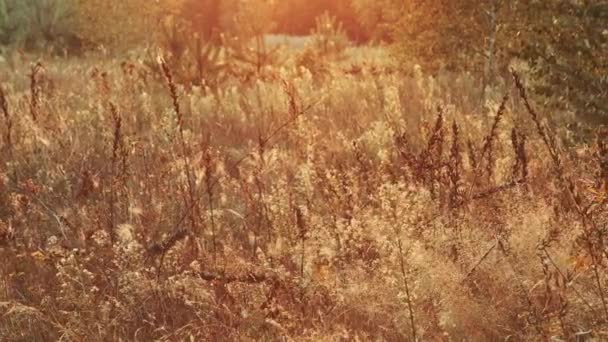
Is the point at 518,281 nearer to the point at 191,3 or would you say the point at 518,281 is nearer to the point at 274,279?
the point at 274,279

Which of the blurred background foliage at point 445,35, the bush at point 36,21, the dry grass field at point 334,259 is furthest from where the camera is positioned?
the bush at point 36,21

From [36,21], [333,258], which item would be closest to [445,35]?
[333,258]

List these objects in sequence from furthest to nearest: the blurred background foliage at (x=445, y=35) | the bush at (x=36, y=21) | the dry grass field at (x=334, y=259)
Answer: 1. the bush at (x=36, y=21)
2. the blurred background foliage at (x=445, y=35)
3. the dry grass field at (x=334, y=259)

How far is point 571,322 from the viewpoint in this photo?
2.38 metres

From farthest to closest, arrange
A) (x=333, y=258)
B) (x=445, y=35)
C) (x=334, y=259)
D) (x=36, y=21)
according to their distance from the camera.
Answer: (x=36, y=21) → (x=445, y=35) → (x=333, y=258) → (x=334, y=259)

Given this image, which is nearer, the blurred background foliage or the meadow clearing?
the meadow clearing

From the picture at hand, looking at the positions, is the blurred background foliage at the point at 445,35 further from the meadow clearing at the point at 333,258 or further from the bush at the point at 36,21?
the meadow clearing at the point at 333,258

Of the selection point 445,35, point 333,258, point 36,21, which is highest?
point 445,35

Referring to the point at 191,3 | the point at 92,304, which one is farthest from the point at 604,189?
the point at 191,3

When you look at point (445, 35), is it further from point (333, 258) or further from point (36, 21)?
point (36, 21)

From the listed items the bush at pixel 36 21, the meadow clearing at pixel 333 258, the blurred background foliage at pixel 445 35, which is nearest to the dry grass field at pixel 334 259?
the meadow clearing at pixel 333 258

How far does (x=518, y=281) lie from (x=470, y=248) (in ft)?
1.20

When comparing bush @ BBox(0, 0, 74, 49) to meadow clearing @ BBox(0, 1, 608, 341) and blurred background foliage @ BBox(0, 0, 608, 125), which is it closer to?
blurred background foliage @ BBox(0, 0, 608, 125)

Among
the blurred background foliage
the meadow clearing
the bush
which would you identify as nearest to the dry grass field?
the meadow clearing
